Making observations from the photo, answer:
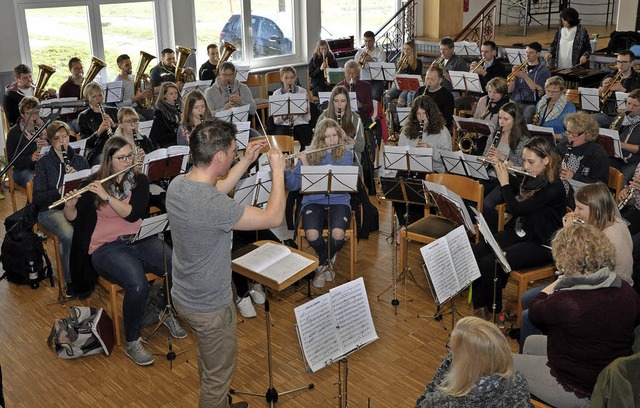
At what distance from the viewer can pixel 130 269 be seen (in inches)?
193

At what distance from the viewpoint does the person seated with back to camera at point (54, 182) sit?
5664 mm

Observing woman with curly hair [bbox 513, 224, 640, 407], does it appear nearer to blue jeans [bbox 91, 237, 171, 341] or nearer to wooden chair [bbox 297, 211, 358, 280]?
wooden chair [bbox 297, 211, 358, 280]

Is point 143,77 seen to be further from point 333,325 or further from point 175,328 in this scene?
point 333,325

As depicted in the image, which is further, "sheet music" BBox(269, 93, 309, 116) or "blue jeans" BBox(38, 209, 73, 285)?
"sheet music" BBox(269, 93, 309, 116)

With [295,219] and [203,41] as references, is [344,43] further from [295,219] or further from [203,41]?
[295,219]

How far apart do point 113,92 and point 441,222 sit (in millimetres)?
4971

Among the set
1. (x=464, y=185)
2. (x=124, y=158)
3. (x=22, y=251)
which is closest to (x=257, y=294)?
(x=124, y=158)

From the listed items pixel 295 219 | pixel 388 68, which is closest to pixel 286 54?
pixel 388 68

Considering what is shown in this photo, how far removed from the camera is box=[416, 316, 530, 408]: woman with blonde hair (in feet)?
9.25

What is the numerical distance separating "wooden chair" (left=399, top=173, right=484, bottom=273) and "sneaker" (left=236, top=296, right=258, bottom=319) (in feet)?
4.52

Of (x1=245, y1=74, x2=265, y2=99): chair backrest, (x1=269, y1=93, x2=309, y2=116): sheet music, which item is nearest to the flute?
(x1=269, y1=93, x2=309, y2=116): sheet music

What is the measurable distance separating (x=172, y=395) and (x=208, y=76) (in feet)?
23.8

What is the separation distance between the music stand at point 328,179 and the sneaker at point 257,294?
0.89 meters

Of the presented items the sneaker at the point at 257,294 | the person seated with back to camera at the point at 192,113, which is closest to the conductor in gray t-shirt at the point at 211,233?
the sneaker at the point at 257,294
